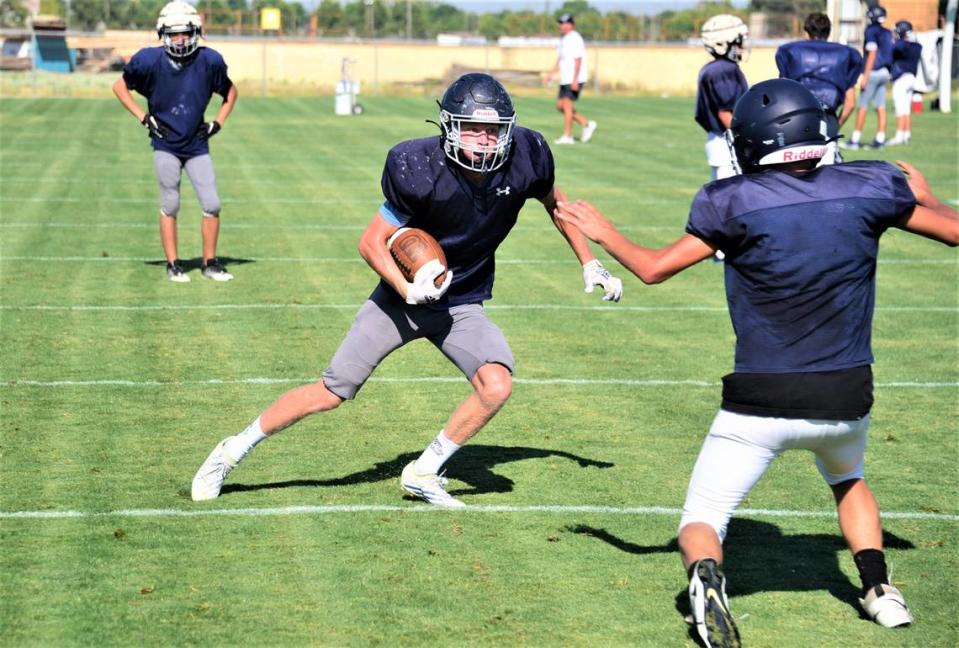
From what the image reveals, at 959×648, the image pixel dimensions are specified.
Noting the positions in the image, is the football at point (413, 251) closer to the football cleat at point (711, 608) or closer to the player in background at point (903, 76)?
the football cleat at point (711, 608)

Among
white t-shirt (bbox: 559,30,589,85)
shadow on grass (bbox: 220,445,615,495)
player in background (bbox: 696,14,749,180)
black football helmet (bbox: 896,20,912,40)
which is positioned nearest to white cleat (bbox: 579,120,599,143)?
white t-shirt (bbox: 559,30,589,85)

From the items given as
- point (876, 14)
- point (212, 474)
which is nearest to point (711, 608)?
point (212, 474)

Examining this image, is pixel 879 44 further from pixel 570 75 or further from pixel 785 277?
pixel 785 277

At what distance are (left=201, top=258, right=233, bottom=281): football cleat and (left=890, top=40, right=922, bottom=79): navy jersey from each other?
14.1m

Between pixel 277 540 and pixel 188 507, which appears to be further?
pixel 188 507

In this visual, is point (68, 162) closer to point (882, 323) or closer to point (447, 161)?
point (882, 323)

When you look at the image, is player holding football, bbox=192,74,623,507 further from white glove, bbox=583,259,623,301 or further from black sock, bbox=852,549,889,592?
black sock, bbox=852,549,889,592

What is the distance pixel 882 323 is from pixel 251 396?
15.8 feet

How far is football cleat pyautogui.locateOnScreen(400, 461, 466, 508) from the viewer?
20.5ft

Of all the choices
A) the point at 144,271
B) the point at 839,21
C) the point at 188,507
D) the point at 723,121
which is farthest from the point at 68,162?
the point at 839,21

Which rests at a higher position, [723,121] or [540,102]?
[723,121]

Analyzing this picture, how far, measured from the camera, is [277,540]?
5797 millimetres

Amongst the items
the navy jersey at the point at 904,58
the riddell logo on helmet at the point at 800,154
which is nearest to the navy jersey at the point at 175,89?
the riddell logo on helmet at the point at 800,154

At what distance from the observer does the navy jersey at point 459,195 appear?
19.2ft
